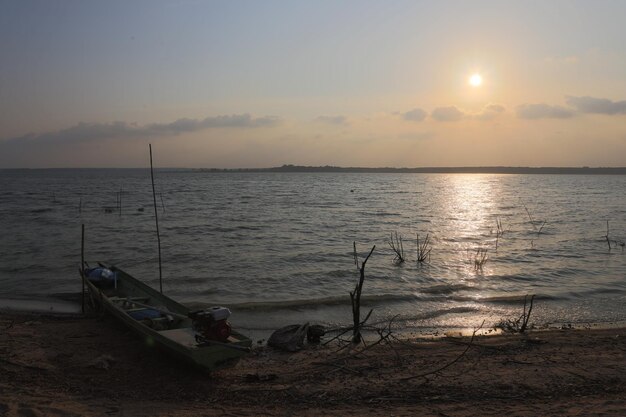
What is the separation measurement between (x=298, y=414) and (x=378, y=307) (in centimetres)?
723

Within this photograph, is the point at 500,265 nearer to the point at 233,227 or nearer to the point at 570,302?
the point at 570,302

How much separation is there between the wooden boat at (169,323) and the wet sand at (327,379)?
0.42 meters

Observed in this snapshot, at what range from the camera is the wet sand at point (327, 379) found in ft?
21.6

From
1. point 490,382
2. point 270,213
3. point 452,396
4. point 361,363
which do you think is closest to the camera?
point 452,396

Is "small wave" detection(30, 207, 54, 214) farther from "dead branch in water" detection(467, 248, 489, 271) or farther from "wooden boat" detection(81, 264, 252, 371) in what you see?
"dead branch in water" detection(467, 248, 489, 271)

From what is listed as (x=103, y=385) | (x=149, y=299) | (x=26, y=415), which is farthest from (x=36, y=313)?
(x=26, y=415)

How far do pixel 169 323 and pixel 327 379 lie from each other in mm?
3753

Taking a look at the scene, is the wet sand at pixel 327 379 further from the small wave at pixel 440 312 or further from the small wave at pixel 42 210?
the small wave at pixel 42 210

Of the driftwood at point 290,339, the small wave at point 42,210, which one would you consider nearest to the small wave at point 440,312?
the driftwood at point 290,339

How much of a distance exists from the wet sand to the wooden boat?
42 cm

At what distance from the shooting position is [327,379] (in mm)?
7629

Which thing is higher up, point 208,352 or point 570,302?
point 208,352

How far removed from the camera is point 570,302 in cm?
1371

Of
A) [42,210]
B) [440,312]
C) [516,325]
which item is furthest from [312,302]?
[42,210]
